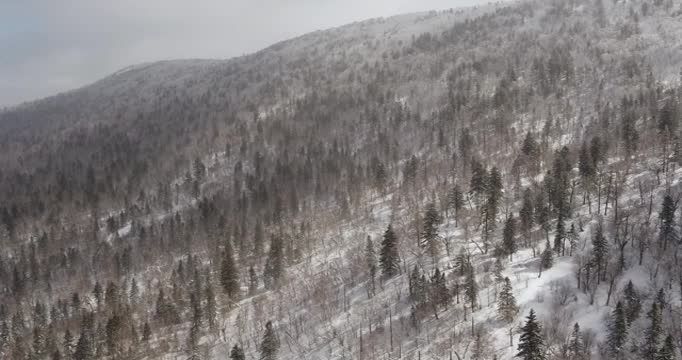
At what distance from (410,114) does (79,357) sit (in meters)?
129

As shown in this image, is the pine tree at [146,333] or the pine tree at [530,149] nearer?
the pine tree at [146,333]

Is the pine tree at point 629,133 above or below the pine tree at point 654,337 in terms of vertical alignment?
above

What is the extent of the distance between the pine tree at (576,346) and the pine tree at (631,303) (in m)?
5.06

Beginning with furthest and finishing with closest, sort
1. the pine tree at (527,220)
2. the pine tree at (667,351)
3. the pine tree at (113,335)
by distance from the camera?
the pine tree at (527,220) → the pine tree at (113,335) → the pine tree at (667,351)

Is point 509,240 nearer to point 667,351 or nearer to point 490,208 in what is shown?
point 490,208

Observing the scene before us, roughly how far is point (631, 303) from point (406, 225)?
43338 mm

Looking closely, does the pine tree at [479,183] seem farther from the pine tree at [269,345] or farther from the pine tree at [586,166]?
the pine tree at [269,345]

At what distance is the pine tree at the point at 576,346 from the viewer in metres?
38.7

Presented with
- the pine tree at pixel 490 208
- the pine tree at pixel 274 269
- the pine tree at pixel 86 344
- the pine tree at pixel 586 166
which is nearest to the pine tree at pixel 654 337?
the pine tree at pixel 490 208

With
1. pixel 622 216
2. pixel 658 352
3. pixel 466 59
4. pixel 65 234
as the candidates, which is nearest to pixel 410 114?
pixel 466 59

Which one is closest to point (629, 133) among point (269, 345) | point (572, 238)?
point (572, 238)

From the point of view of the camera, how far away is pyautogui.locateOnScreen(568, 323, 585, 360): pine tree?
3866 cm

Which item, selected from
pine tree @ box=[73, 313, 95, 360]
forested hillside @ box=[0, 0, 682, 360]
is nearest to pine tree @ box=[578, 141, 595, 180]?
forested hillside @ box=[0, 0, 682, 360]

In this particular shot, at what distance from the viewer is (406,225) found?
272ft
